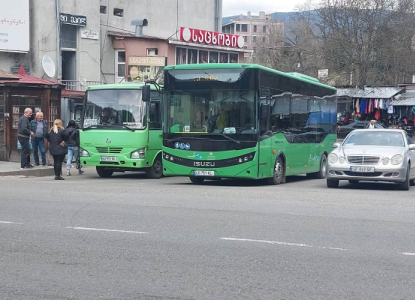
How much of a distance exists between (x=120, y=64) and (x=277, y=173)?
946 inches

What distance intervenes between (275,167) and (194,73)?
3.25 metres

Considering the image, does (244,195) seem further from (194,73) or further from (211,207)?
(194,73)

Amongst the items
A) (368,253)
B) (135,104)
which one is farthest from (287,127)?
(368,253)

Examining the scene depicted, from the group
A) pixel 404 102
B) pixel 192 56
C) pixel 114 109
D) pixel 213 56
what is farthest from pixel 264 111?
pixel 404 102

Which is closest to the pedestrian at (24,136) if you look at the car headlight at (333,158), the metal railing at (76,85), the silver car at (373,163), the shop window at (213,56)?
the silver car at (373,163)

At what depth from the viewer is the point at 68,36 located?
3744 centimetres

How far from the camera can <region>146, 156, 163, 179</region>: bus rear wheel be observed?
20.5m

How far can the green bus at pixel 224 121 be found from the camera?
1634 centimetres

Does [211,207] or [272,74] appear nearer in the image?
[211,207]

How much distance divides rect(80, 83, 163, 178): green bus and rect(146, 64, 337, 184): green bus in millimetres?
2531

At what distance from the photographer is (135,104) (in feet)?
64.6

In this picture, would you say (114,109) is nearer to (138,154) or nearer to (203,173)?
(138,154)

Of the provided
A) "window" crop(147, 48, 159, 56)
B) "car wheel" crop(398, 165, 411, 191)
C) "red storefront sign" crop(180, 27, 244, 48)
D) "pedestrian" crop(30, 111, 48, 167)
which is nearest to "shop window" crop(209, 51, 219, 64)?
"red storefront sign" crop(180, 27, 244, 48)

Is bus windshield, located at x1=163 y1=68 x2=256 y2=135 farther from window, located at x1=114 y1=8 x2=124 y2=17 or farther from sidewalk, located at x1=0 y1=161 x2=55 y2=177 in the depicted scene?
window, located at x1=114 y1=8 x2=124 y2=17
